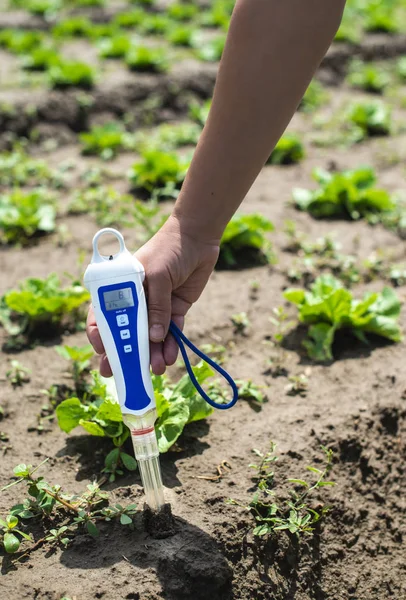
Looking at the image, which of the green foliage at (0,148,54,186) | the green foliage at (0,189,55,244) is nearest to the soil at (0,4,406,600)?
the green foliage at (0,189,55,244)

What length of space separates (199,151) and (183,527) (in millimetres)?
1109

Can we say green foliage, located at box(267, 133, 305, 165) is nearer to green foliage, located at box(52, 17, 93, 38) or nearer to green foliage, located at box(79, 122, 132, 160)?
green foliage, located at box(79, 122, 132, 160)

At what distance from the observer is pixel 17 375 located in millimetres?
2865

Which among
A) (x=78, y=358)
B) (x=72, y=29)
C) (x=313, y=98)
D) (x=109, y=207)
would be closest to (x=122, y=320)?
(x=78, y=358)

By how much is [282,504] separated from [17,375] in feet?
4.01

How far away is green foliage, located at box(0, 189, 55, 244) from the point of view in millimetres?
3996

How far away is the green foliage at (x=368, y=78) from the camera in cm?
704

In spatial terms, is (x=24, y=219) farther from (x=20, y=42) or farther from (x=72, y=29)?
(x=72, y=29)

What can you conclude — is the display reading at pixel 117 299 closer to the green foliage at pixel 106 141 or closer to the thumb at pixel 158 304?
the thumb at pixel 158 304

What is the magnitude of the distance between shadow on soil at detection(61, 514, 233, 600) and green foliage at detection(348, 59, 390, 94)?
19.5ft

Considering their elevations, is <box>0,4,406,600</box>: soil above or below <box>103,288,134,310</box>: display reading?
below

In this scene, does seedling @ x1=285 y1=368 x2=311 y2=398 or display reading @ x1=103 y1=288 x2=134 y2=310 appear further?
seedling @ x1=285 y1=368 x2=311 y2=398

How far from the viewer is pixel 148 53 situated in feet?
21.8

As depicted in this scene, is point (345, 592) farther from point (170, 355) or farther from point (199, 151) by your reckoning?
point (199, 151)
